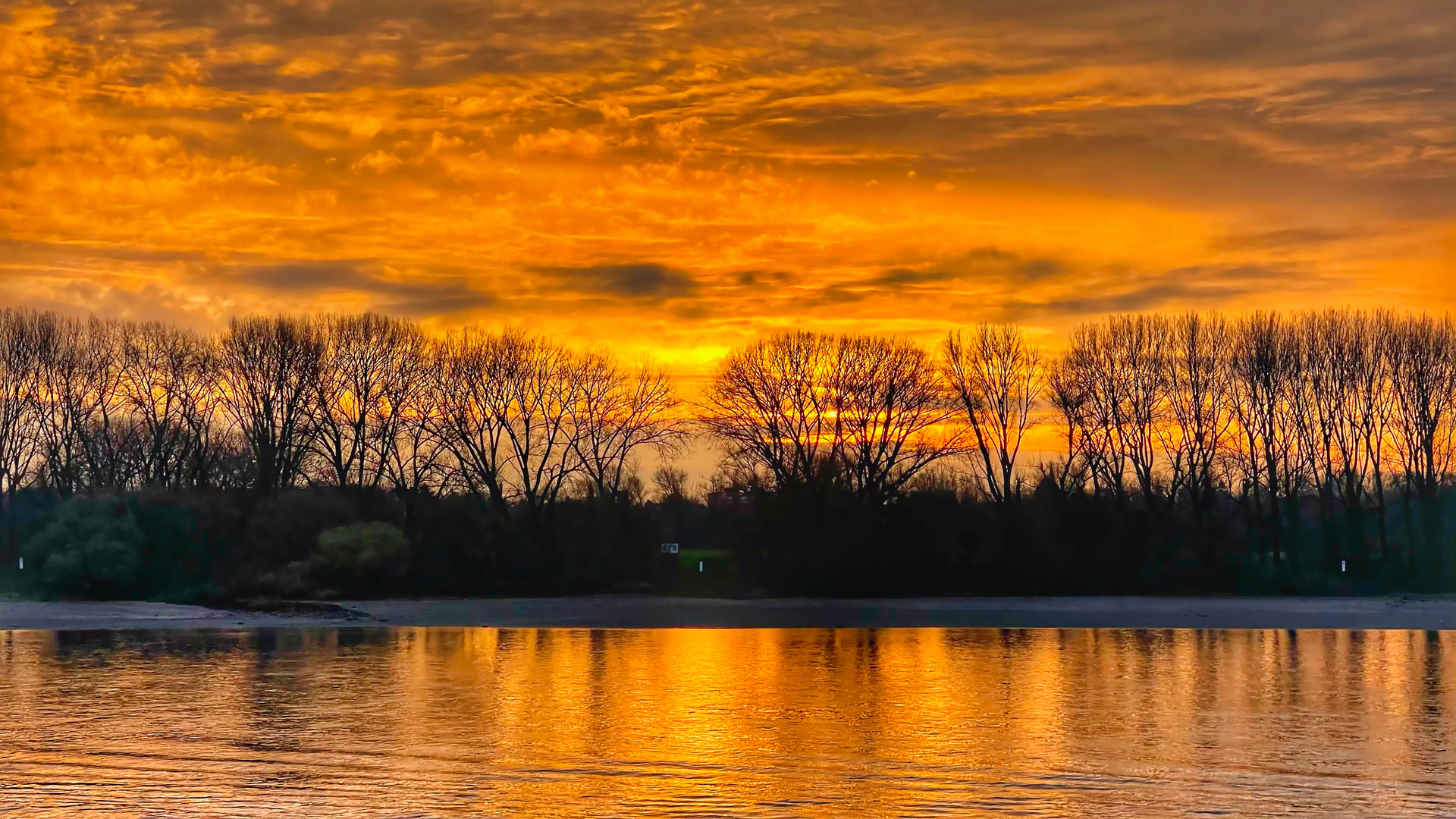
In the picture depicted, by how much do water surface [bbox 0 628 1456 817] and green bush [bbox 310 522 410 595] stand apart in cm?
2161

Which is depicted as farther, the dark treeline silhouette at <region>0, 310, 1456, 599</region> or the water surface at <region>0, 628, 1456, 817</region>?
the dark treeline silhouette at <region>0, 310, 1456, 599</region>

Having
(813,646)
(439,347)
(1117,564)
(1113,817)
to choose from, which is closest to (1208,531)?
(1117,564)

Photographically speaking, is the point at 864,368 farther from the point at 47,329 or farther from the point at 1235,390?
the point at 47,329

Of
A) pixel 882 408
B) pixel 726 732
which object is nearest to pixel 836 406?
pixel 882 408

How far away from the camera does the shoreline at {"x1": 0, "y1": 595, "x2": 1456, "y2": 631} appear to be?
50969mm

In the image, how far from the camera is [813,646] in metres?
40.8

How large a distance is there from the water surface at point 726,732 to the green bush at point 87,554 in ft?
61.1

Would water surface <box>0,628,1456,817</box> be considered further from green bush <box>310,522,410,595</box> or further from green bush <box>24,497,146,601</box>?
green bush <box>310,522,410,595</box>

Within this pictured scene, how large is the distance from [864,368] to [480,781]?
5537 centimetres

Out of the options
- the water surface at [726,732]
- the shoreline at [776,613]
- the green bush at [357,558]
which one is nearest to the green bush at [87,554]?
the shoreline at [776,613]

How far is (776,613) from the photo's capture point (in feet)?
187

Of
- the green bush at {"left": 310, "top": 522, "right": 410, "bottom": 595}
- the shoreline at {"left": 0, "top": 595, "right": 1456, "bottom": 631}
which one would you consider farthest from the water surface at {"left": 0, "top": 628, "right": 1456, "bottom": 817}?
the green bush at {"left": 310, "top": 522, "right": 410, "bottom": 595}

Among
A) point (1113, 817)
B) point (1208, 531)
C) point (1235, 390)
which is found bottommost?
point (1113, 817)

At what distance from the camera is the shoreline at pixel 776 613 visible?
5097 centimetres
